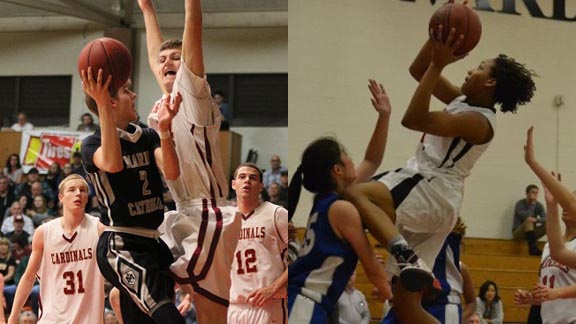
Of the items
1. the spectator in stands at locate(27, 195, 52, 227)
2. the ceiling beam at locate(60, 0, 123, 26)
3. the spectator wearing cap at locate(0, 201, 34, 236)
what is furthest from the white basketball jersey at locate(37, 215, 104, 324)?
the ceiling beam at locate(60, 0, 123, 26)

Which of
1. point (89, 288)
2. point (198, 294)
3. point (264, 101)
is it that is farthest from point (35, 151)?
point (198, 294)

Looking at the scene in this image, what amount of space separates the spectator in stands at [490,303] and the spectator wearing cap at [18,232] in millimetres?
5639

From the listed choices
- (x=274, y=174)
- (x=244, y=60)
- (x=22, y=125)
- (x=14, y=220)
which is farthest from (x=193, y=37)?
(x=22, y=125)

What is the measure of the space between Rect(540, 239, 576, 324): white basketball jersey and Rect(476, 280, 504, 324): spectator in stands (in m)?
0.26

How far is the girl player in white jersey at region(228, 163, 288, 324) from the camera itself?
4.11 meters

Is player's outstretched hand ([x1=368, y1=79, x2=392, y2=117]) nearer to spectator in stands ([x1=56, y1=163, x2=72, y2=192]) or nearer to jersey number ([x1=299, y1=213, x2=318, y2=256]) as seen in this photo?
jersey number ([x1=299, y1=213, x2=318, y2=256])

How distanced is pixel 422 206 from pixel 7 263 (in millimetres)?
5208

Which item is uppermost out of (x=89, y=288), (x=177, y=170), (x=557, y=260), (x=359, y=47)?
(x=359, y=47)

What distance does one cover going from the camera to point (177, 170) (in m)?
2.88

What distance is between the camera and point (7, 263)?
7.15 metres

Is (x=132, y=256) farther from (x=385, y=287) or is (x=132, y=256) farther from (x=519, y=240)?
(x=519, y=240)

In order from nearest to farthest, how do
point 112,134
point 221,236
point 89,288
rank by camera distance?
1. point 112,134
2. point 221,236
3. point 89,288

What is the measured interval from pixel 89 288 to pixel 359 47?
213 cm

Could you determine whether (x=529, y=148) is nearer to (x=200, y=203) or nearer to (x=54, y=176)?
(x=200, y=203)
